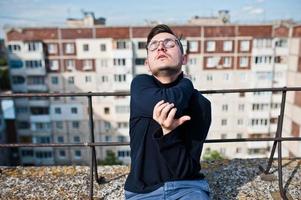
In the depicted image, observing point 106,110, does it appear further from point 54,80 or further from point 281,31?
point 281,31

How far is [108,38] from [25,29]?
8741 millimetres

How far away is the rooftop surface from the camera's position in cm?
287

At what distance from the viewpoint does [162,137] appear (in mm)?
1902

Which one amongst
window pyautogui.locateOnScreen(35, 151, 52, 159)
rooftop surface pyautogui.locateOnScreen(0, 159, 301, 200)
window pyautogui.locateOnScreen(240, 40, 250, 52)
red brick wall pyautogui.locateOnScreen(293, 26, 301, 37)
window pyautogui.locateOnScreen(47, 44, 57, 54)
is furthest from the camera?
window pyautogui.locateOnScreen(35, 151, 52, 159)

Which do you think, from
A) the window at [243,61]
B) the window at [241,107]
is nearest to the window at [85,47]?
the window at [243,61]

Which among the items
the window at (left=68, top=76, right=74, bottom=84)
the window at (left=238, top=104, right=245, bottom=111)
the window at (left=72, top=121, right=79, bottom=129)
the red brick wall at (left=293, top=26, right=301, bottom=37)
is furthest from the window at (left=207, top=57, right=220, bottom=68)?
the window at (left=72, top=121, right=79, bottom=129)

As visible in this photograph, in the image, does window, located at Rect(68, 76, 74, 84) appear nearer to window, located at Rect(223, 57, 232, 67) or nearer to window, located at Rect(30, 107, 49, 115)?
window, located at Rect(30, 107, 49, 115)

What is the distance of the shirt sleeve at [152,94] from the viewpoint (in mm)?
1894

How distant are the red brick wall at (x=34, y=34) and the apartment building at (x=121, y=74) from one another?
99 mm

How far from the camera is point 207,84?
3275cm

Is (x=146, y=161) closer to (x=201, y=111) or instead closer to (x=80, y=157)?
(x=201, y=111)

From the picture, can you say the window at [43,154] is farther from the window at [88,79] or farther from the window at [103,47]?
the window at [103,47]

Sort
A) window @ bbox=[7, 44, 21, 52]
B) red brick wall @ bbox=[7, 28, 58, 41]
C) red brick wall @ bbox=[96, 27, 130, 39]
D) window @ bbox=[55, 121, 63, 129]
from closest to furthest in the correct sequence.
Answer: red brick wall @ bbox=[96, 27, 130, 39]
red brick wall @ bbox=[7, 28, 58, 41]
window @ bbox=[7, 44, 21, 52]
window @ bbox=[55, 121, 63, 129]

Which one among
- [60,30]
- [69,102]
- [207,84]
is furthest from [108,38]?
[207,84]
